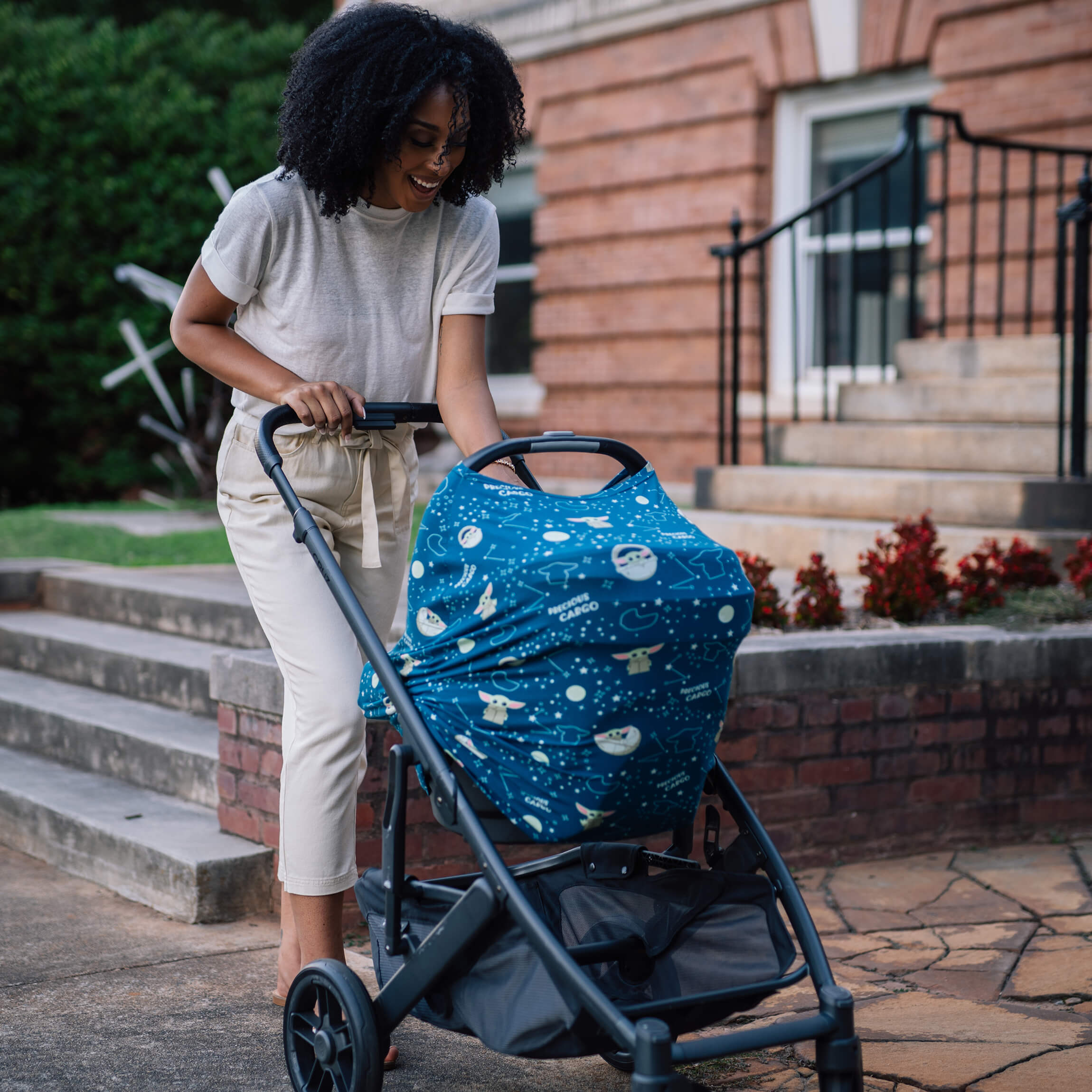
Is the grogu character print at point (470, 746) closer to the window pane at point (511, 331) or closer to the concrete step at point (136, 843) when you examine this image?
the concrete step at point (136, 843)

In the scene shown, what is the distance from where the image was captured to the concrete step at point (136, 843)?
153 inches

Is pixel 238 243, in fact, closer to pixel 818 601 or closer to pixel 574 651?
pixel 574 651

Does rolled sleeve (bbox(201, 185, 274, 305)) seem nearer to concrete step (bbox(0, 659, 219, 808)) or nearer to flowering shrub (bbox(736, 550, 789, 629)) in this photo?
concrete step (bbox(0, 659, 219, 808))

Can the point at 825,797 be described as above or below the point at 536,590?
below

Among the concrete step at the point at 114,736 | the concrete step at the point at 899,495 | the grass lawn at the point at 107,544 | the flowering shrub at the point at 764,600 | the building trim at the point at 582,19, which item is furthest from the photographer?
the building trim at the point at 582,19

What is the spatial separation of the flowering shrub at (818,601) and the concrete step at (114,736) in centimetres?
206

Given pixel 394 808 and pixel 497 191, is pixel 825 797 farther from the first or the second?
pixel 497 191

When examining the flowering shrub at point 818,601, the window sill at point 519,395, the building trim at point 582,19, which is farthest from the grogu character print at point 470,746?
the window sill at point 519,395

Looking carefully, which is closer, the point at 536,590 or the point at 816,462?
the point at 536,590

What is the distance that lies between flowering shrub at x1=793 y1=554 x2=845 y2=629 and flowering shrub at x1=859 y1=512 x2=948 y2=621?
16 centimetres

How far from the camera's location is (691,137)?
34.8 ft

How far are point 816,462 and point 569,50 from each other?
5.14 meters

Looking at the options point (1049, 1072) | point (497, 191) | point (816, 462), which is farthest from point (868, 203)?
point (1049, 1072)

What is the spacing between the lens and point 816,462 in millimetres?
8016
